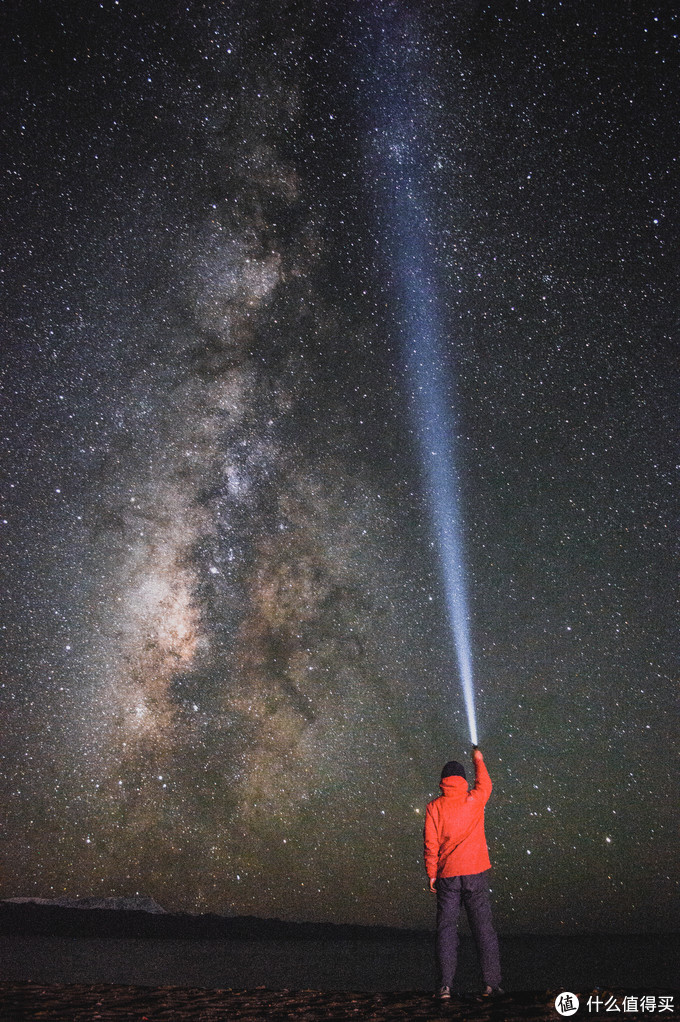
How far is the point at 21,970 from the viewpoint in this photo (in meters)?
8.61

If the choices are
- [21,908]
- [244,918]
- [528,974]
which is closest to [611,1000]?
[528,974]

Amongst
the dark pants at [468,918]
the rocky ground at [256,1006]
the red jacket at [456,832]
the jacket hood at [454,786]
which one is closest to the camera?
the rocky ground at [256,1006]

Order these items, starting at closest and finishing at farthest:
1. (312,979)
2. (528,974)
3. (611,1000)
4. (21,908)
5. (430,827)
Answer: (611,1000)
(430,827)
(312,979)
(528,974)
(21,908)

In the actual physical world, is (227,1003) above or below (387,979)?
above

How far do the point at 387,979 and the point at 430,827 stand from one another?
14.2ft

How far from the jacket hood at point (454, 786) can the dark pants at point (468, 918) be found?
1.94 feet

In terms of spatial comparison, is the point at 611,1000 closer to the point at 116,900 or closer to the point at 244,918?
the point at 244,918

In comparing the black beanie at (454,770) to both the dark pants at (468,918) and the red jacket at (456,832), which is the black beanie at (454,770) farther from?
the dark pants at (468,918)

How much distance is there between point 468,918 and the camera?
5.11m

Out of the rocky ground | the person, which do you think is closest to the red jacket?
the person

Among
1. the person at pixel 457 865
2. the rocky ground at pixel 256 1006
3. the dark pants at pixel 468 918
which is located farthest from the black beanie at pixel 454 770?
the rocky ground at pixel 256 1006

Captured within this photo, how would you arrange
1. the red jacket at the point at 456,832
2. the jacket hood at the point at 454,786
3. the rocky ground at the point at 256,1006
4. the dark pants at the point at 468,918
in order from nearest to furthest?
the rocky ground at the point at 256,1006 → the dark pants at the point at 468,918 → the red jacket at the point at 456,832 → the jacket hood at the point at 454,786

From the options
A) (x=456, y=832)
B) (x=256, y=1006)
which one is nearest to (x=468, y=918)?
(x=456, y=832)

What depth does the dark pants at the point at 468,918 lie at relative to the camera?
16.3 ft
